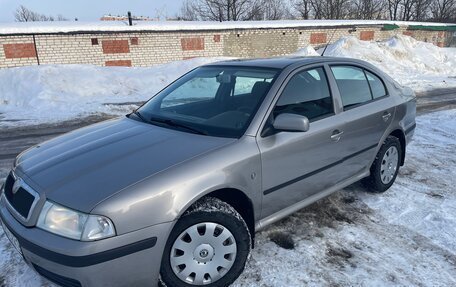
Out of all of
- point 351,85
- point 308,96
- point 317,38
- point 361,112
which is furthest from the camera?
point 317,38

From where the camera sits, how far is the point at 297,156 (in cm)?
300

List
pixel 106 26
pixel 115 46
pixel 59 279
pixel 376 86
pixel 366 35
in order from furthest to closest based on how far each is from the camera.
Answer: pixel 366 35
pixel 115 46
pixel 106 26
pixel 376 86
pixel 59 279

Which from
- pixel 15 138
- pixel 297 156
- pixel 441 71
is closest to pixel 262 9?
pixel 441 71

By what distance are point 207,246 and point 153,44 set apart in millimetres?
16181

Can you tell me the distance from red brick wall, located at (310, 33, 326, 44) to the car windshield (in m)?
19.5

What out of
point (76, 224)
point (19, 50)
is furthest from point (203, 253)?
point (19, 50)

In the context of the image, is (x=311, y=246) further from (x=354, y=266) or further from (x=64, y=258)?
(x=64, y=258)

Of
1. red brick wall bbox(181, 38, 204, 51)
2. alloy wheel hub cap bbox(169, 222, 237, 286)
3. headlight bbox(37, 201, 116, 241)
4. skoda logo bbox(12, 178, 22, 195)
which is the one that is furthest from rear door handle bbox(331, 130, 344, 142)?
red brick wall bbox(181, 38, 204, 51)

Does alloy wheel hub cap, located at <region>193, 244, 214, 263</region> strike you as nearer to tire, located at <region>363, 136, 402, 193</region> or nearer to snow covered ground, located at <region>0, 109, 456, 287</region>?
snow covered ground, located at <region>0, 109, 456, 287</region>

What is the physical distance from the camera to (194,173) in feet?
7.73

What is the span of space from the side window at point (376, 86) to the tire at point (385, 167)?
20.4 inches

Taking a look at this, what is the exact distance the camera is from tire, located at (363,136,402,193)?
13.4 ft

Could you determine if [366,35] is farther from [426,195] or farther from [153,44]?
[426,195]

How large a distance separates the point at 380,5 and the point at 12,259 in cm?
5988
